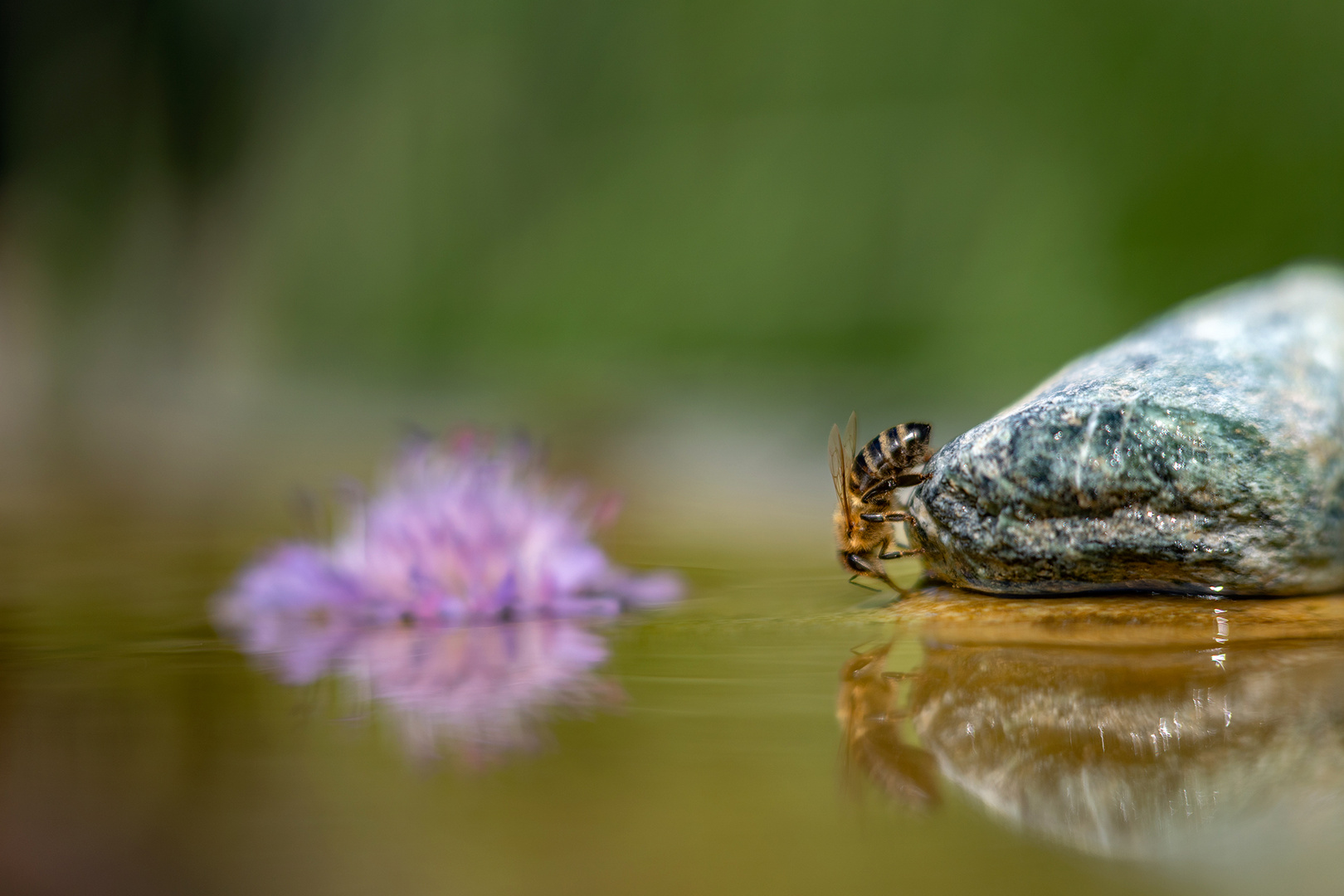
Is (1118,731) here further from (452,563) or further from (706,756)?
(452,563)

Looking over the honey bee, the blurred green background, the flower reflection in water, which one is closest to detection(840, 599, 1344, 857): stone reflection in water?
the honey bee

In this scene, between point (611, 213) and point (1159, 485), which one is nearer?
point (1159, 485)

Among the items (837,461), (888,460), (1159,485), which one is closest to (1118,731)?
(1159,485)

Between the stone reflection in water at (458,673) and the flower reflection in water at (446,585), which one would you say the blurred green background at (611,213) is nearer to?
the flower reflection in water at (446,585)

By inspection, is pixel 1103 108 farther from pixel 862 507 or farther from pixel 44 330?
pixel 44 330

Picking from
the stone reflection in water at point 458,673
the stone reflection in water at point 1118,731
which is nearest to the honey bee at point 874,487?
the stone reflection in water at point 1118,731

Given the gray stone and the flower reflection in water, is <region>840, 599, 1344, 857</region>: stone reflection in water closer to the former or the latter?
the gray stone

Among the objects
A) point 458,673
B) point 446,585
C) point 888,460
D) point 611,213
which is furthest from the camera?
point 611,213
